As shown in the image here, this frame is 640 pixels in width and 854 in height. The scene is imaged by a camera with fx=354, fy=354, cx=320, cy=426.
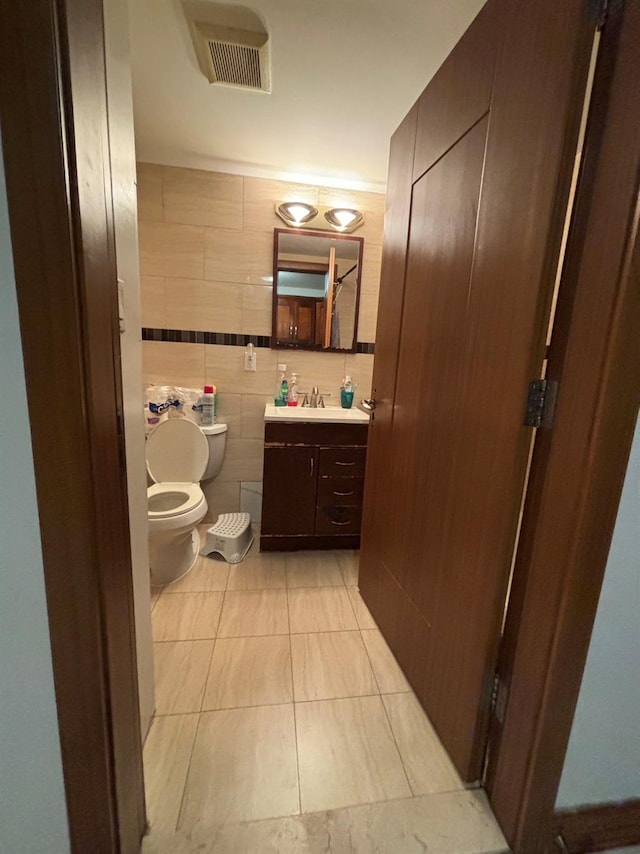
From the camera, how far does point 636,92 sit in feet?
1.97

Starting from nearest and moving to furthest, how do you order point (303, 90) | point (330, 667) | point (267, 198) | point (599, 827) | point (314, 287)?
point (599, 827), point (330, 667), point (303, 90), point (267, 198), point (314, 287)

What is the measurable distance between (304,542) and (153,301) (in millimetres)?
1766

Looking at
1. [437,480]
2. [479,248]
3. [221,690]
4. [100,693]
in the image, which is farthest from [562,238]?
[221,690]

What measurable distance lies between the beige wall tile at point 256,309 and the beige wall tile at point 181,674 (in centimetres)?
175

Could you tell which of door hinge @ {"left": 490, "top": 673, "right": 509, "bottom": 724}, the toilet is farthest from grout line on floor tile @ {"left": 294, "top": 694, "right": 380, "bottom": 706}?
the toilet

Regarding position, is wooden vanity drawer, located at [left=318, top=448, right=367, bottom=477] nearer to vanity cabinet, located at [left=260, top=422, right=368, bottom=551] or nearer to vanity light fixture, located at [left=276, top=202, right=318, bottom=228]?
vanity cabinet, located at [left=260, top=422, right=368, bottom=551]

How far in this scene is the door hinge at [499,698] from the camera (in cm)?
91

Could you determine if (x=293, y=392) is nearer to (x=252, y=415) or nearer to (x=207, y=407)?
(x=252, y=415)

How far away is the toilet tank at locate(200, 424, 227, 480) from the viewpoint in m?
2.24

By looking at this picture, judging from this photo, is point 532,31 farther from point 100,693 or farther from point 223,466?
point 223,466

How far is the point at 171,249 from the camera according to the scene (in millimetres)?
2168

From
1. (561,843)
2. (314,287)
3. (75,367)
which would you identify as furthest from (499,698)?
(314,287)

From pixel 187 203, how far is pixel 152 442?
1453mm

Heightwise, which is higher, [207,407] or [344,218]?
[344,218]
